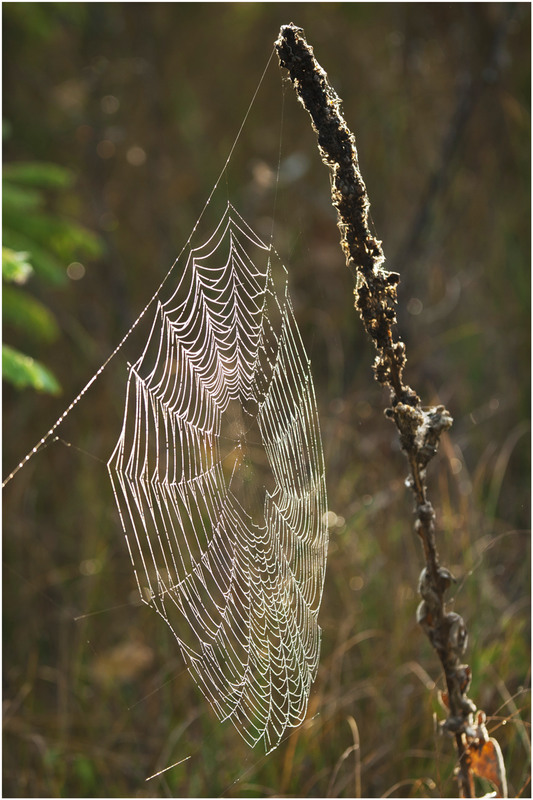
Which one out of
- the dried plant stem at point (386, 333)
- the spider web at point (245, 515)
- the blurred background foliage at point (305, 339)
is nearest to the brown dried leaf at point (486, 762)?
the dried plant stem at point (386, 333)

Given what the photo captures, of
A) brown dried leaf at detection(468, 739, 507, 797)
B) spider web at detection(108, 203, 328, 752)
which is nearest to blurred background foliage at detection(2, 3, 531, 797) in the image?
spider web at detection(108, 203, 328, 752)

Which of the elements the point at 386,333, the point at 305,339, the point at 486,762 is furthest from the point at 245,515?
the point at 305,339

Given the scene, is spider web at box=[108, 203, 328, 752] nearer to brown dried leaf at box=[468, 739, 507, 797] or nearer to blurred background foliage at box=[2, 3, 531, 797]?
blurred background foliage at box=[2, 3, 531, 797]

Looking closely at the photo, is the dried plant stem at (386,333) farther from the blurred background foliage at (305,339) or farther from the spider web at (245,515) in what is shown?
the spider web at (245,515)

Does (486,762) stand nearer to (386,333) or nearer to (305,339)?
(386,333)

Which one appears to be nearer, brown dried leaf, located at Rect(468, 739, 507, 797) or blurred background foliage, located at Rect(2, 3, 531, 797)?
brown dried leaf, located at Rect(468, 739, 507, 797)

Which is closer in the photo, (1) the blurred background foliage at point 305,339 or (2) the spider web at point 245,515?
(2) the spider web at point 245,515
